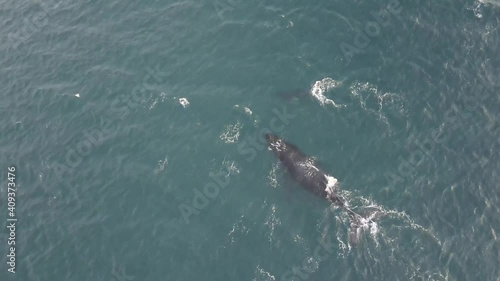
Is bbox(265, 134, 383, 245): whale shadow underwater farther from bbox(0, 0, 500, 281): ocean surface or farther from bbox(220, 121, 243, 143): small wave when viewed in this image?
bbox(220, 121, 243, 143): small wave

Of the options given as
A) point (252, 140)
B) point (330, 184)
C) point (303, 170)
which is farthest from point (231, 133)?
point (330, 184)

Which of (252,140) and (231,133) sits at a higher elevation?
(231,133)

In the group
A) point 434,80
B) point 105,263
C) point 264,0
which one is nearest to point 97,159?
point 105,263

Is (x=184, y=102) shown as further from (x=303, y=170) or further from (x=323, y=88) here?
(x=303, y=170)

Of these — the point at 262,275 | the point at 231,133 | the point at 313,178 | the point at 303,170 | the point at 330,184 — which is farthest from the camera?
the point at 231,133

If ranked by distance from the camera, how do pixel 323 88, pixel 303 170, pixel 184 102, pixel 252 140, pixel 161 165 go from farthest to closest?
pixel 184 102 < pixel 323 88 < pixel 252 140 < pixel 161 165 < pixel 303 170

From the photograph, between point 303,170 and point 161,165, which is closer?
point 303,170

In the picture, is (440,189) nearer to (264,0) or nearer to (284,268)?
(284,268)
